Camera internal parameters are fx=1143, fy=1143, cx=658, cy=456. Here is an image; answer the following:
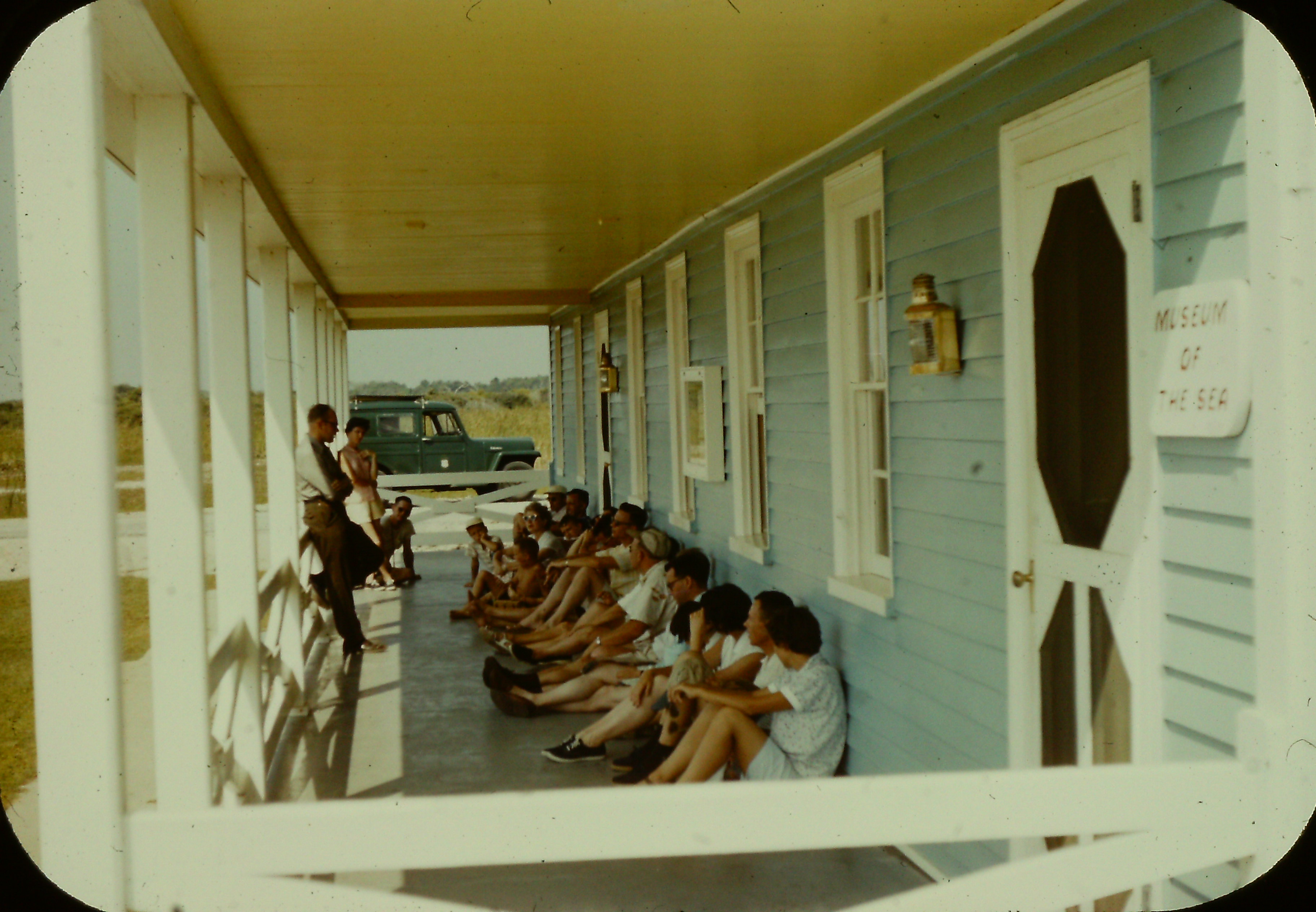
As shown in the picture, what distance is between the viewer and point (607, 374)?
10062 millimetres

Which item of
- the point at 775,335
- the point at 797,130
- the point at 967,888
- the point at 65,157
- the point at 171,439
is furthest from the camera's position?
the point at 775,335

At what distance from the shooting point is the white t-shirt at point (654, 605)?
21.3 ft

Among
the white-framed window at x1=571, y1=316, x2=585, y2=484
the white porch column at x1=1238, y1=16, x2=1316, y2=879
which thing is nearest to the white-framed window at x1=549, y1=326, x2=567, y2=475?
the white-framed window at x1=571, y1=316, x2=585, y2=484

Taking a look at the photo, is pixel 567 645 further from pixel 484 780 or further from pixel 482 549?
pixel 482 549

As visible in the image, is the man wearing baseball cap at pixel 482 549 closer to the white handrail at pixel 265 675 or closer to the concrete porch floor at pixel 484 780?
the concrete porch floor at pixel 484 780

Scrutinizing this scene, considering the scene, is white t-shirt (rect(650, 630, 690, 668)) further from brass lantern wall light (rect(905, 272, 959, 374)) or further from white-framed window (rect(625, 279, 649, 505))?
white-framed window (rect(625, 279, 649, 505))

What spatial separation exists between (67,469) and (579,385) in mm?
11141

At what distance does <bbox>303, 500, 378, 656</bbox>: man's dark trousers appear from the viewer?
23.1ft

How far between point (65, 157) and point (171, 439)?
147 centimetres

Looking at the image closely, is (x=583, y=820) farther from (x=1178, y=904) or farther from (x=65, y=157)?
(x=1178, y=904)

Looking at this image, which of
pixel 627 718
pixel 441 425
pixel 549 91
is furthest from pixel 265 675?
pixel 441 425

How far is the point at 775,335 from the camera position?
218 inches

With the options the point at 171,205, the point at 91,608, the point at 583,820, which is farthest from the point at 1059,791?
the point at 171,205

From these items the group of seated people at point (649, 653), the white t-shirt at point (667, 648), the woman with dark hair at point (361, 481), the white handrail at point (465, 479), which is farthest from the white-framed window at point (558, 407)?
the white t-shirt at point (667, 648)
